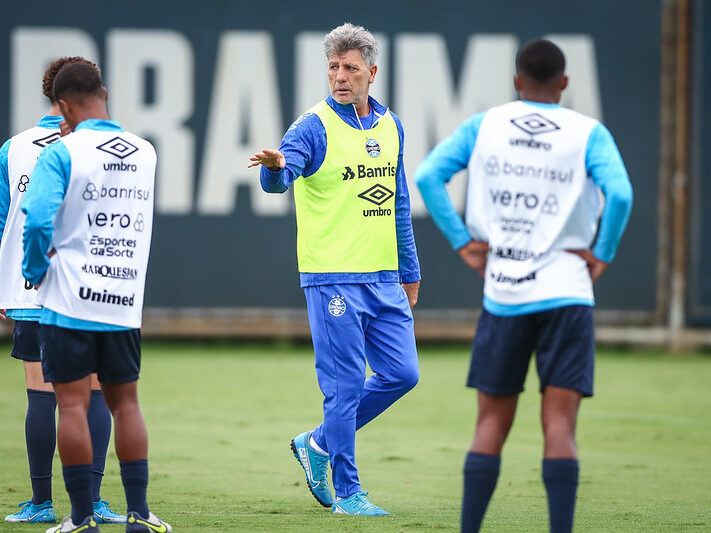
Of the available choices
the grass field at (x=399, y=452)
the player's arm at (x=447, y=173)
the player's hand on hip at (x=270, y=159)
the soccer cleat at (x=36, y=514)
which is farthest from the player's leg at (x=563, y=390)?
the soccer cleat at (x=36, y=514)

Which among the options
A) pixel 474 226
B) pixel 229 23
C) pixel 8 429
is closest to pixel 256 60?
pixel 229 23

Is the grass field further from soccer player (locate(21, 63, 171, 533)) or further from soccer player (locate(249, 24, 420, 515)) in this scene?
soccer player (locate(21, 63, 171, 533))

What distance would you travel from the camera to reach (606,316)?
15.0 m

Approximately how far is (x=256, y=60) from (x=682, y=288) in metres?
6.08

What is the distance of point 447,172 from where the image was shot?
177 inches

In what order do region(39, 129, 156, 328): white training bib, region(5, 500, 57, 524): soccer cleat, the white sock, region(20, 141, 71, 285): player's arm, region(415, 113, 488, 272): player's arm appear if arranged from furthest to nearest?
the white sock → region(5, 500, 57, 524): soccer cleat → region(39, 129, 156, 328): white training bib → region(20, 141, 71, 285): player's arm → region(415, 113, 488, 272): player's arm

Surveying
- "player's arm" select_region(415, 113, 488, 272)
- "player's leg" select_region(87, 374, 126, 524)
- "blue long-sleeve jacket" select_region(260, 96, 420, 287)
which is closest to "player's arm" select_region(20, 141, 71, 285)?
"player's leg" select_region(87, 374, 126, 524)

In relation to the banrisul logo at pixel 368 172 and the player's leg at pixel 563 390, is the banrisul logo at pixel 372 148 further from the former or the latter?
the player's leg at pixel 563 390

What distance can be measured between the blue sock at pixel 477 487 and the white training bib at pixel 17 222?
2.25m

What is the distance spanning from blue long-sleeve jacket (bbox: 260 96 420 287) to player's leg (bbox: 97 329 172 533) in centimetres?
115

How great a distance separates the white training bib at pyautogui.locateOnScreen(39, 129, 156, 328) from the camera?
15.4ft

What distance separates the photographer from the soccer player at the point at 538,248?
4340 millimetres

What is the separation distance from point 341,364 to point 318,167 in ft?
3.18

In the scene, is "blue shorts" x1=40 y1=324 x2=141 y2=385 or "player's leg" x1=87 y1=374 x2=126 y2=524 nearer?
"blue shorts" x1=40 y1=324 x2=141 y2=385
